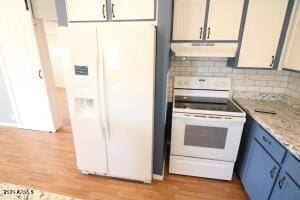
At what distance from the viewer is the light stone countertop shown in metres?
1.26

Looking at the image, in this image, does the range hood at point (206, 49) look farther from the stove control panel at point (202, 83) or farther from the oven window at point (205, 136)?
the oven window at point (205, 136)

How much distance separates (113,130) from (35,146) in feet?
5.80

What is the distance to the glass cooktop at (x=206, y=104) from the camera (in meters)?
1.97

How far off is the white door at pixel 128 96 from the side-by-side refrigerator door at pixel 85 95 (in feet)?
0.29

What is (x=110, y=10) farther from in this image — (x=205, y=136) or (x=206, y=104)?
(x=205, y=136)

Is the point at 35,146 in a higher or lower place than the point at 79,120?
lower

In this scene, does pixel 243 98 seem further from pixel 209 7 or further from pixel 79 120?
pixel 79 120

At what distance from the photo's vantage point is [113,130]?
1.83m

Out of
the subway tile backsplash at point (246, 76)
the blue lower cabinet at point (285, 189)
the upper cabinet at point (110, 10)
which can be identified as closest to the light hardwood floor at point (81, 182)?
the blue lower cabinet at point (285, 189)

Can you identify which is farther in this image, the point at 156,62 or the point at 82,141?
the point at 82,141

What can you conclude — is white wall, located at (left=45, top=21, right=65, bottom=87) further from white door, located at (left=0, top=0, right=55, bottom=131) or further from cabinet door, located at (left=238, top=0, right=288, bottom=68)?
cabinet door, located at (left=238, top=0, right=288, bottom=68)

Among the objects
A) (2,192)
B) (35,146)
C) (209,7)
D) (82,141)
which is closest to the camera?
(2,192)

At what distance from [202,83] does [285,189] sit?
1.41 meters

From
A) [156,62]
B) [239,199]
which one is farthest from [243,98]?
[156,62]
